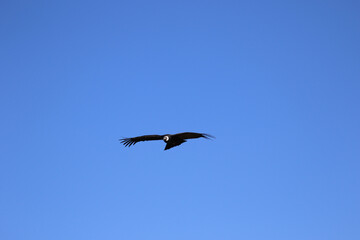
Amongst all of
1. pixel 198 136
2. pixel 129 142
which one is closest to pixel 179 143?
pixel 198 136

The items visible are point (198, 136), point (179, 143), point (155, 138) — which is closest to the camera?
point (198, 136)

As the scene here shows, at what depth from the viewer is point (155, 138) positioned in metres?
30.8

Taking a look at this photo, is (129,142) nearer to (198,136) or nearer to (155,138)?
(155,138)

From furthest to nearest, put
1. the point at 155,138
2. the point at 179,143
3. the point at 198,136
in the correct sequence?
the point at 155,138
the point at 179,143
the point at 198,136

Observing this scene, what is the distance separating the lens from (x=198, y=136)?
27.0 m

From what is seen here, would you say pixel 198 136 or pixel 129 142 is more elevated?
pixel 129 142

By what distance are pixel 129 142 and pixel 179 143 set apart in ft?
16.7

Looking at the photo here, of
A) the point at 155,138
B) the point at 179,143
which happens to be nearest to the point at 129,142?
the point at 155,138

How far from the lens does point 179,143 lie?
2884 centimetres

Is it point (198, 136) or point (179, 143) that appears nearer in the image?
point (198, 136)

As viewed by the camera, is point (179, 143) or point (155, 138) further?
point (155, 138)

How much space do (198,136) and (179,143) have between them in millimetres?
2294

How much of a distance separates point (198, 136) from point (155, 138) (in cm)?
491

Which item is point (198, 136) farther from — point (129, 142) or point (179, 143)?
point (129, 142)
